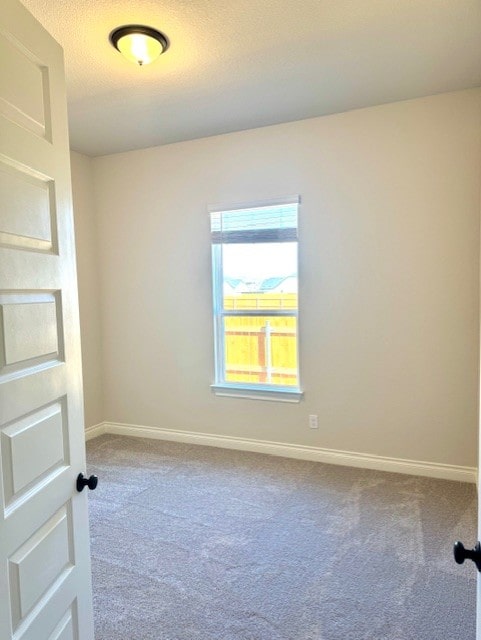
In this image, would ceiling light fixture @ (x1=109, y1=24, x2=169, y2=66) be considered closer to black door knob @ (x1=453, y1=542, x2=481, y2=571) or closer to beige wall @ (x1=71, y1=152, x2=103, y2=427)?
beige wall @ (x1=71, y1=152, x2=103, y2=427)

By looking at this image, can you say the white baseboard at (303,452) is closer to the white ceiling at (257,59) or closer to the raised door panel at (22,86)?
the white ceiling at (257,59)

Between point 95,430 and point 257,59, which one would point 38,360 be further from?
point 95,430

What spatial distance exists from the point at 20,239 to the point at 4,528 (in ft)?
2.23

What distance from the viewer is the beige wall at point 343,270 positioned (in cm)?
310

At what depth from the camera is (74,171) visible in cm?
410

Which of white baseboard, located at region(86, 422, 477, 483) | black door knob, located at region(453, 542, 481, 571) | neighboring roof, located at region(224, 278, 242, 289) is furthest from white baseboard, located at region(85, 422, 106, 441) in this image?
→ black door knob, located at region(453, 542, 481, 571)

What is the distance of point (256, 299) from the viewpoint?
378 centimetres

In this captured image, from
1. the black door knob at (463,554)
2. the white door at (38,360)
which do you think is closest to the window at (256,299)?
the white door at (38,360)

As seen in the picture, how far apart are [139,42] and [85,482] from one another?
7.08ft

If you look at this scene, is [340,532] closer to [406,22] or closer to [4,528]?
[4,528]

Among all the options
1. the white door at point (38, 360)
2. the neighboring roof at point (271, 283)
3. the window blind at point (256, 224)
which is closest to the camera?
the white door at point (38, 360)

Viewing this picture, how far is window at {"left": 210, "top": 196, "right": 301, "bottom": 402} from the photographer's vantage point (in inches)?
143

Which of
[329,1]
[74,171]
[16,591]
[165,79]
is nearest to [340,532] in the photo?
[16,591]

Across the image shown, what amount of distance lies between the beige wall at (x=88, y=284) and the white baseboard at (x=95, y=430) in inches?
1.6
